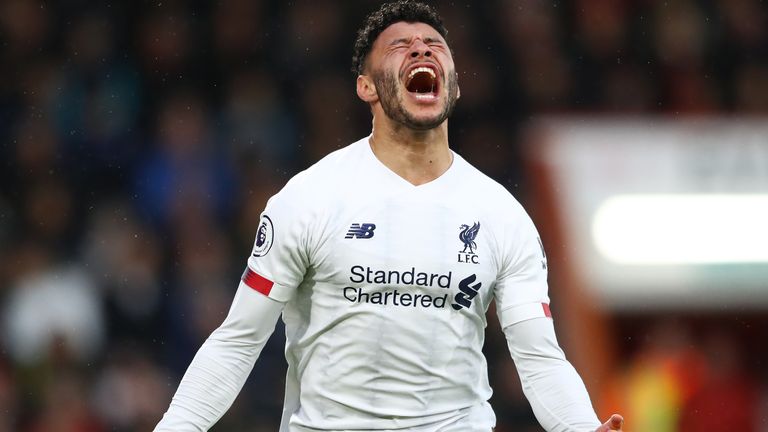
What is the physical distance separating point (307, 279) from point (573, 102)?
18.4 ft

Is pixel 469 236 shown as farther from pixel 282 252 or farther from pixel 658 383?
pixel 658 383

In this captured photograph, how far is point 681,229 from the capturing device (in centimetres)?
881

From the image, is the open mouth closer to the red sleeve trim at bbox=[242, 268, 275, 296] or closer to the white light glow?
the red sleeve trim at bbox=[242, 268, 275, 296]

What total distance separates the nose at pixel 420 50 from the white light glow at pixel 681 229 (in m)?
5.03

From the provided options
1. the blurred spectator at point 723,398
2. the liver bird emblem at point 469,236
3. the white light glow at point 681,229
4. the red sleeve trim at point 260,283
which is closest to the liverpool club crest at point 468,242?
the liver bird emblem at point 469,236

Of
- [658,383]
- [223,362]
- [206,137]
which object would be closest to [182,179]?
[206,137]

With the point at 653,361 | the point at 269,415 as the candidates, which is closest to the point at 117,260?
the point at 269,415

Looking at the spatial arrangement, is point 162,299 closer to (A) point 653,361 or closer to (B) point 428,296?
(A) point 653,361

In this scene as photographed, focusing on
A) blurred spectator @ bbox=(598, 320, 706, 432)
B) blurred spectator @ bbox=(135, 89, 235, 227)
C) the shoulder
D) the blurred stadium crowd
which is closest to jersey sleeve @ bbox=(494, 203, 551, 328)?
the shoulder

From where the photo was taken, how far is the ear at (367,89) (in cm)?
402

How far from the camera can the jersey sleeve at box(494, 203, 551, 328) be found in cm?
382

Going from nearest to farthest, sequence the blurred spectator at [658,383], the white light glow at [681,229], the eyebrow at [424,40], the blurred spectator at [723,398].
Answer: the eyebrow at [424,40]
the blurred spectator at [723,398]
the blurred spectator at [658,383]
the white light glow at [681,229]

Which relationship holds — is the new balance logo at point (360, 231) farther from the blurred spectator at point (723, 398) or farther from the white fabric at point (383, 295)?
the blurred spectator at point (723, 398)

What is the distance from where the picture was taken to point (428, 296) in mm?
3721
